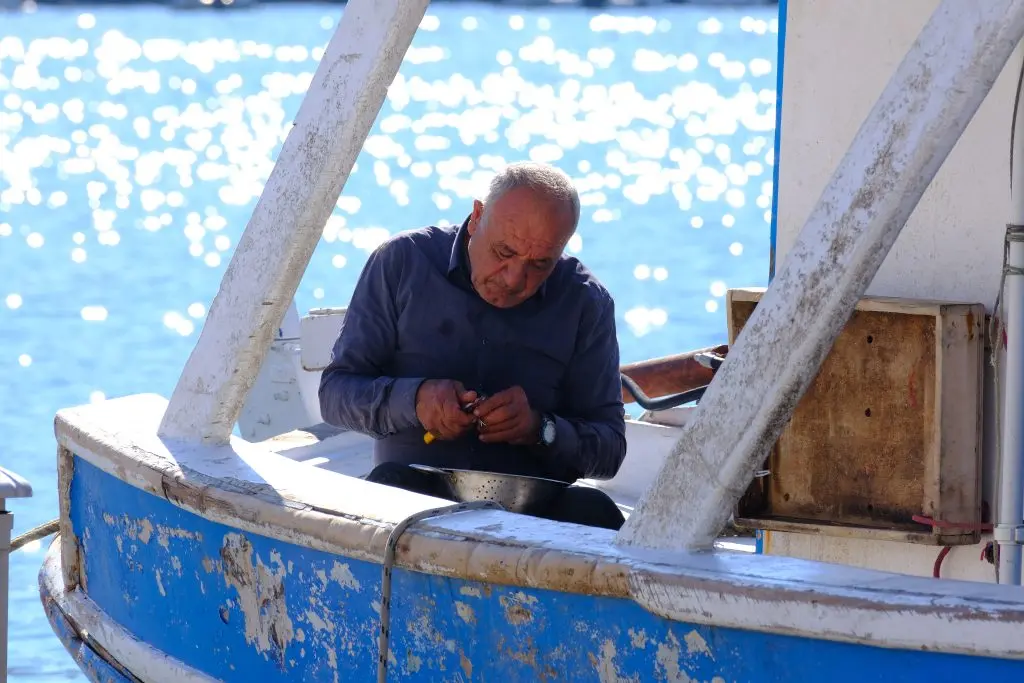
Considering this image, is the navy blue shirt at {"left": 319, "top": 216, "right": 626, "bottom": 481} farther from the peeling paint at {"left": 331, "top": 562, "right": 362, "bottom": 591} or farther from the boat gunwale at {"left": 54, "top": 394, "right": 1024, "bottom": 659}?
the peeling paint at {"left": 331, "top": 562, "right": 362, "bottom": 591}

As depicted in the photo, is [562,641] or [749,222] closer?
[562,641]

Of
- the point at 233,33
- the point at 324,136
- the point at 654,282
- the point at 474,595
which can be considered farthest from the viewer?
the point at 233,33

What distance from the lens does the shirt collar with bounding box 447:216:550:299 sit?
3582 millimetres

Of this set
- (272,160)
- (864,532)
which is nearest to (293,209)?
(864,532)

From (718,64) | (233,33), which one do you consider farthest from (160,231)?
(233,33)

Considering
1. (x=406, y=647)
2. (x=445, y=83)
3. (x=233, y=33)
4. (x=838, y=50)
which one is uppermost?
(x=233, y=33)

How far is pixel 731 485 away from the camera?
2.53 metres

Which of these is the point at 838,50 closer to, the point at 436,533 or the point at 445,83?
the point at 436,533

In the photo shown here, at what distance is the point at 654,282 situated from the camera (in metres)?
16.7

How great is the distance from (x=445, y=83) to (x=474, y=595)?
115ft

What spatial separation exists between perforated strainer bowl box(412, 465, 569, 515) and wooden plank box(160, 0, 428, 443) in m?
0.44

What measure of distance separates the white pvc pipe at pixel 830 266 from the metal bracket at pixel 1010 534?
3.13ft

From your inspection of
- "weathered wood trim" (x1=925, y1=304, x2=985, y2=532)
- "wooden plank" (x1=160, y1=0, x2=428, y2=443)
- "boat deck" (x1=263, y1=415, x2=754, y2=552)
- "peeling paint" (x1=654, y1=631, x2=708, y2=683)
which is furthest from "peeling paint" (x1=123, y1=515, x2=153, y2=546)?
"weathered wood trim" (x1=925, y1=304, x2=985, y2=532)

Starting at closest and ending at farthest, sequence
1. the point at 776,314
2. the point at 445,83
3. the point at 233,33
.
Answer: the point at 776,314 → the point at 445,83 → the point at 233,33
